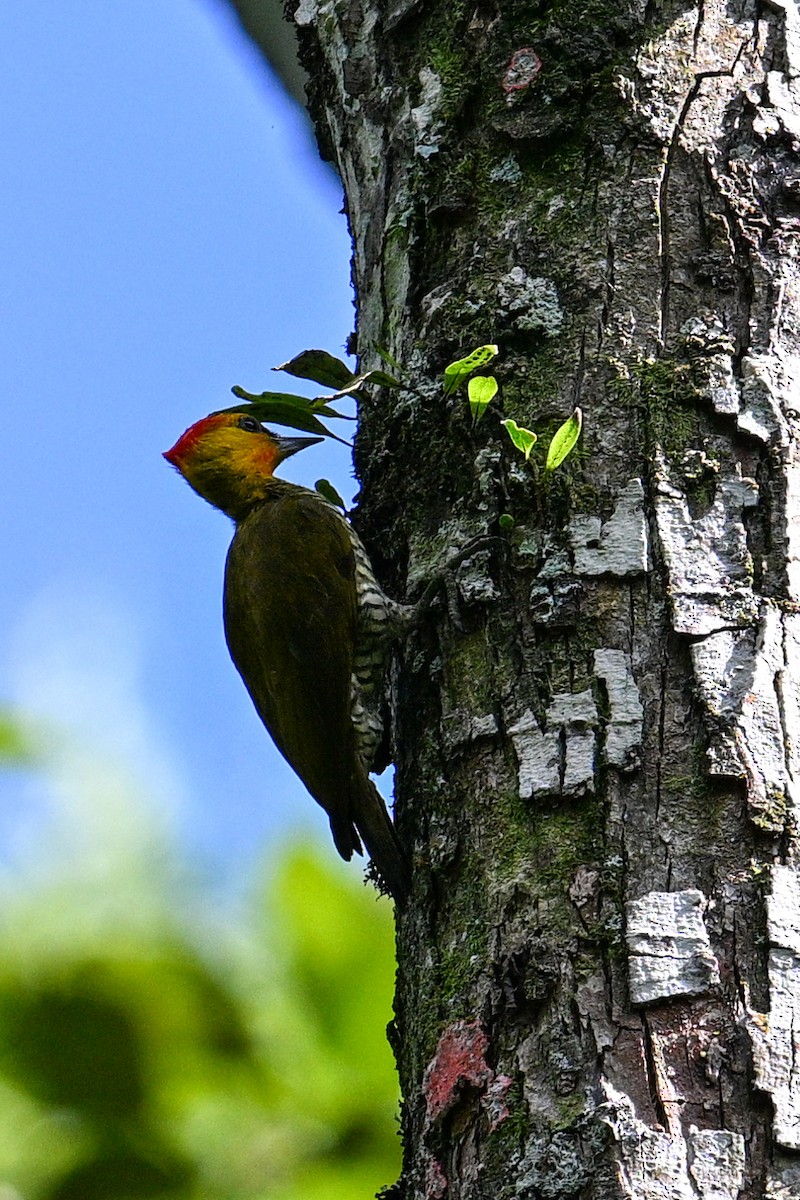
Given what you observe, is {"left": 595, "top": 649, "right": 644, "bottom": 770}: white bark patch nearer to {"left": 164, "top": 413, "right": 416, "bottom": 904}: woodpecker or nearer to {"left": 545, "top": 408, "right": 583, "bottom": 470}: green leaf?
{"left": 545, "top": 408, "right": 583, "bottom": 470}: green leaf

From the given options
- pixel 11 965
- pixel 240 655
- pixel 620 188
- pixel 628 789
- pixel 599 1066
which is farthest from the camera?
pixel 240 655

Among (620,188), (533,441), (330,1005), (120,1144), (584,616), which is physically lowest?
(120,1144)

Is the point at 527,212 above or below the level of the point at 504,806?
above

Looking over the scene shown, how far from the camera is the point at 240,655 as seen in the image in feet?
13.0

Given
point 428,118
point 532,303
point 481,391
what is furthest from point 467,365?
point 428,118

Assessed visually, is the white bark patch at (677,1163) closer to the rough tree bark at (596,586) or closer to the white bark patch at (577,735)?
the rough tree bark at (596,586)

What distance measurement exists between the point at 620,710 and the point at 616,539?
344 millimetres

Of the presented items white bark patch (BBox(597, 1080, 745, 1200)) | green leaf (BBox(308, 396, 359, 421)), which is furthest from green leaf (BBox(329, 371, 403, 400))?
white bark patch (BBox(597, 1080, 745, 1200))

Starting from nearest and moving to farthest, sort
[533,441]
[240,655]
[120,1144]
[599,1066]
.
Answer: [599,1066] < [533,441] < [120,1144] < [240,655]

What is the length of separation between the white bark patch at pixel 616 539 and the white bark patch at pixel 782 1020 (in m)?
0.62

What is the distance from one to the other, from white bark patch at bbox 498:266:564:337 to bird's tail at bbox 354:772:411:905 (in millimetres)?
1063

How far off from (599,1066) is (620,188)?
172 centimetres

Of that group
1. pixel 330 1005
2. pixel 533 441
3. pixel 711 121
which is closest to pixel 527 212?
pixel 711 121

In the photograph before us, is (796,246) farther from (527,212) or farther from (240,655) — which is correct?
(240,655)
